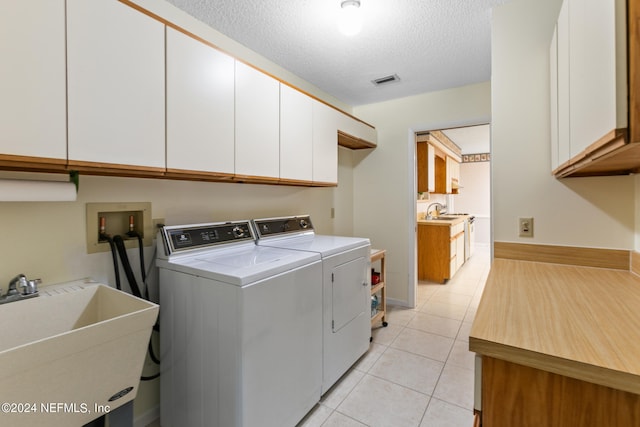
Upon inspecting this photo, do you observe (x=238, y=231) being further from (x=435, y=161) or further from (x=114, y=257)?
(x=435, y=161)

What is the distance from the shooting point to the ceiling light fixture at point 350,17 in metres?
1.71

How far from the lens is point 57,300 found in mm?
1202

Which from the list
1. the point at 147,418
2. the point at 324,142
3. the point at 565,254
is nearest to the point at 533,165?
the point at 565,254

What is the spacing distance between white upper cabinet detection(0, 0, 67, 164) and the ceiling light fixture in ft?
4.44

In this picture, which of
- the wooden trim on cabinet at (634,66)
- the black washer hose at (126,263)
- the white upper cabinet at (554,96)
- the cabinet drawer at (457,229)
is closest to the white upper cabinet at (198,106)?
the black washer hose at (126,263)

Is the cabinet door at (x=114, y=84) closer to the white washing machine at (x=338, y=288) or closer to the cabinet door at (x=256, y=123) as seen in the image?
the cabinet door at (x=256, y=123)

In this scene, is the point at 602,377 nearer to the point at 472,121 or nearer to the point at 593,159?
the point at 593,159

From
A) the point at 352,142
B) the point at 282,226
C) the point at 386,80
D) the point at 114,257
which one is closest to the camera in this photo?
the point at 114,257

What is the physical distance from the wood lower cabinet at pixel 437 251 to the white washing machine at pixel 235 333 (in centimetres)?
301

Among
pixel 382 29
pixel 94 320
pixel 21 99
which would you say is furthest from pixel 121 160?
pixel 382 29

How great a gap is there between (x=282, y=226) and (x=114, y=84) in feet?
4.63

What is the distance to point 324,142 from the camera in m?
2.52

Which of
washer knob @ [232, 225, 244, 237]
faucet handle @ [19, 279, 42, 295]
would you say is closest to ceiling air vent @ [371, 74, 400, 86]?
washer knob @ [232, 225, 244, 237]

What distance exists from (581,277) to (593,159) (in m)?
0.74
